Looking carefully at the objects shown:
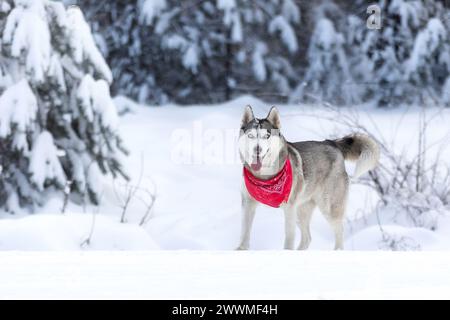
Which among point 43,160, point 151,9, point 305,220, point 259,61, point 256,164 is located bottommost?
point 43,160

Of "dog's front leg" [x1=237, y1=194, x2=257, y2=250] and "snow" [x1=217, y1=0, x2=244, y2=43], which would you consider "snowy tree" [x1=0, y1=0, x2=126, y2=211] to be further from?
"snow" [x1=217, y1=0, x2=244, y2=43]

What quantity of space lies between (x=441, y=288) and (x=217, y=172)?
25.5 feet

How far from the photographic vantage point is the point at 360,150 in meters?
5.53

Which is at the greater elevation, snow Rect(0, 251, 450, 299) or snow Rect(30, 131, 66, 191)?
snow Rect(0, 251, 450, 299)

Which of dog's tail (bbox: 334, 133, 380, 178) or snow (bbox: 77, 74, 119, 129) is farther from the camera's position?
snow (bbox: 77, 74, 119, 129)

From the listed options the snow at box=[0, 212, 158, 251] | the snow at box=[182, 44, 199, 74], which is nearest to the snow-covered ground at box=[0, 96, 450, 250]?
the snow at box=[0, 212, 158, 251]

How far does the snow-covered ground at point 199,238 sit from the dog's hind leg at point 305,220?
1.88 ft

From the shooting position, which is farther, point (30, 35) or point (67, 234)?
point (30, 35)

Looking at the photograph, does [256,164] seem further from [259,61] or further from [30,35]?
[259,61]

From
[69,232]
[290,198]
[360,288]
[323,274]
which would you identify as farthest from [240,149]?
[69,232]

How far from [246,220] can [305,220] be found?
2.61 feet

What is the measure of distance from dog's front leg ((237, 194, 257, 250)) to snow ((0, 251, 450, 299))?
0.77m

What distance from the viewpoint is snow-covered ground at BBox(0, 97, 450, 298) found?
9.70ft

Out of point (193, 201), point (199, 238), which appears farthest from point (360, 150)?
point (193, 201)
